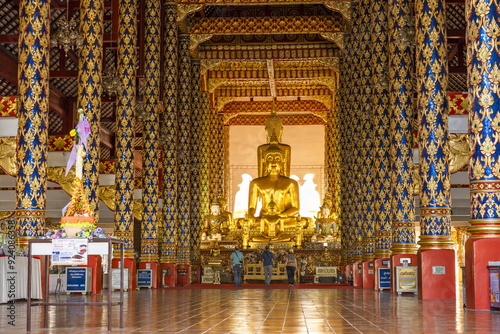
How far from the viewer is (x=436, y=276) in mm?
10188

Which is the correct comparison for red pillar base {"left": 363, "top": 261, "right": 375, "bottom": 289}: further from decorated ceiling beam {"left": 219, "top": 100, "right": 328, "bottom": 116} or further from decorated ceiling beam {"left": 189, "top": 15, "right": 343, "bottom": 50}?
decorated ceiling beam {"left": 219, "top": 100, "right": 328, "bottom": 116}

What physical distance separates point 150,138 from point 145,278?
3.26m

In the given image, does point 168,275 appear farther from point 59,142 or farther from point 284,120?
point 284,120

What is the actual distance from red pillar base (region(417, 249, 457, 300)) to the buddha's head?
618 inches

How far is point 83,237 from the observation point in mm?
6602

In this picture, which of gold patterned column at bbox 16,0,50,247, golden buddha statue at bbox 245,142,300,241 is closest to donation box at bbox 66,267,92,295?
gold patterned column at bbox 16,0,50,247

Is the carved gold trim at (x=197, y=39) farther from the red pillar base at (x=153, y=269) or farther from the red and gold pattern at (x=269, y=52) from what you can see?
the red pillar base at (x=153, y=269)

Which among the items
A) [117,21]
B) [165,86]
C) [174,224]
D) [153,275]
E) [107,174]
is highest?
[117,21]

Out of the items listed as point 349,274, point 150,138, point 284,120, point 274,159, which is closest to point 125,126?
point 150,138

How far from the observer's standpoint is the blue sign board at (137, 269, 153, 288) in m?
16.1

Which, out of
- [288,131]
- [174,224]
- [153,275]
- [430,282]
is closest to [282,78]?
[288,131]

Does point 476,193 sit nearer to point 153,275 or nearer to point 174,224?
point 153,275

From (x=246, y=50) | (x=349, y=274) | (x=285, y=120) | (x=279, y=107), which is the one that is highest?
(x=246, y=50)

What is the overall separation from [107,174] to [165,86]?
3648 mm
